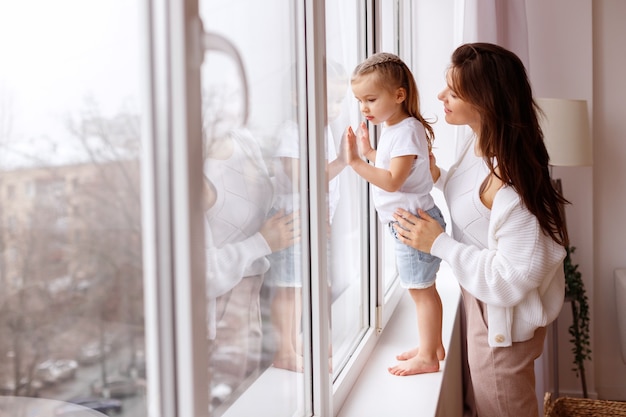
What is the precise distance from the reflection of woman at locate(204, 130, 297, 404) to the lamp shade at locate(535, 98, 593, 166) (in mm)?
2100

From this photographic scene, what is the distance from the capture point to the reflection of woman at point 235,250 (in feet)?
2.41

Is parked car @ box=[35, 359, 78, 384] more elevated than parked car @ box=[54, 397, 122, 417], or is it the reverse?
parked car @ box=[35, 359, 78, 384]

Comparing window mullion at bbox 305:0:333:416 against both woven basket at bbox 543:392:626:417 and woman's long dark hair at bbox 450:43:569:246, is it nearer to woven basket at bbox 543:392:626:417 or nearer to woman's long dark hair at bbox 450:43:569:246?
woman's long dark hair at bbox 450:43:569:246

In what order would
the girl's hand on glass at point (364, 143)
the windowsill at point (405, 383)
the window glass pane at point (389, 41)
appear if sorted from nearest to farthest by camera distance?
the windowsill at point (405, 383) → the girl's hand on glass at point (364, 143) → the window glass pane at point (389, 41)

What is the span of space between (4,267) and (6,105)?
107 mm

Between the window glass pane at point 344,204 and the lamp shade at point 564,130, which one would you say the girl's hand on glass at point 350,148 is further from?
the lamp shade at point 564,130

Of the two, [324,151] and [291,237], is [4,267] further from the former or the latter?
[324,151]

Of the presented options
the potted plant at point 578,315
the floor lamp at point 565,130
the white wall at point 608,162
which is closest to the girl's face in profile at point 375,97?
the floor lamp at point 565,130

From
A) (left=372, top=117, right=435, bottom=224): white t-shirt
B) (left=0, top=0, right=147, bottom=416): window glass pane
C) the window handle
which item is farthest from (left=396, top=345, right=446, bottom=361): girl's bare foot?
(left=0, top=0, right=147, bottom=416): window glass pane

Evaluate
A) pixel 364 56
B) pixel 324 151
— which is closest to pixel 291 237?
pixel 324 151

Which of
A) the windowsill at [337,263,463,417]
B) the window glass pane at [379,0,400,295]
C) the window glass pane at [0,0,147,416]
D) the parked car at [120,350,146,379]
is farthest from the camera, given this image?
the window glass pane at [379,0,400,295]

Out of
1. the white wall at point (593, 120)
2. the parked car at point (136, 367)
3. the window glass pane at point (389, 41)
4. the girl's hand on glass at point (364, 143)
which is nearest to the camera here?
the parked car at point (136, 367)

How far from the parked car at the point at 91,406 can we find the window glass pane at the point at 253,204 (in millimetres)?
177

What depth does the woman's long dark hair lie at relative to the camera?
56.0 inches
